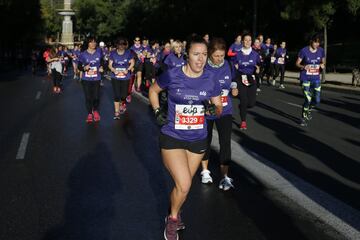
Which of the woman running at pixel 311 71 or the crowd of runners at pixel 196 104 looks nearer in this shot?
the crowd of runners at pixel 196 104

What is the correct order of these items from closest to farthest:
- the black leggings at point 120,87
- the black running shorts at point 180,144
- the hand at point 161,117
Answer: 1. the hand at point 161,117
2. the black running shorts at point 180,144
3. the black leggings at point 120,87

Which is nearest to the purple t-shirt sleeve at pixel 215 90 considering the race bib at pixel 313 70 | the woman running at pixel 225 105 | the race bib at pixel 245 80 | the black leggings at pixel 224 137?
the woman running at pixel 225 105

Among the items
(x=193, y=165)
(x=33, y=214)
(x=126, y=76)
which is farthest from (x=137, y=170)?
(x=126, y=76)

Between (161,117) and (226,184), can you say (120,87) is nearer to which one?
(226,184)

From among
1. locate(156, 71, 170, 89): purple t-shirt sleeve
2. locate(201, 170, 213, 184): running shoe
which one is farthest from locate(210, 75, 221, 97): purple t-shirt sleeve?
locate(201, 170, 213, 184): running shoe

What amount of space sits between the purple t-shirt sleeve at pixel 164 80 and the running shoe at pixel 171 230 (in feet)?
3.89

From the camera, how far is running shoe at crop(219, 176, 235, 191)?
5.94 metres

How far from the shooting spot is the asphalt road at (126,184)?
4738 millimetres

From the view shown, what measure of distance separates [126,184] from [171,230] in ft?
6.40

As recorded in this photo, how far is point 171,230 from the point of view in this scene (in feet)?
14.4

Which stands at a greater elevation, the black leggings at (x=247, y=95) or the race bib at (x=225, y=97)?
the race bib at (x=225, y=97)

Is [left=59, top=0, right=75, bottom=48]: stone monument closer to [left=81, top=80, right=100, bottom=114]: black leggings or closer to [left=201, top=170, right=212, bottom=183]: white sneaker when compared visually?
[left=81, top=80, right=100, bottom=114]: black leggings

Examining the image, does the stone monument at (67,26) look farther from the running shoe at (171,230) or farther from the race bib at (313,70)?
the running shoe at (171,230)

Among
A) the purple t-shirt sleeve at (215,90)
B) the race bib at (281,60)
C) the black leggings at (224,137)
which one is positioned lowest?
the black leggings at (224,137)
